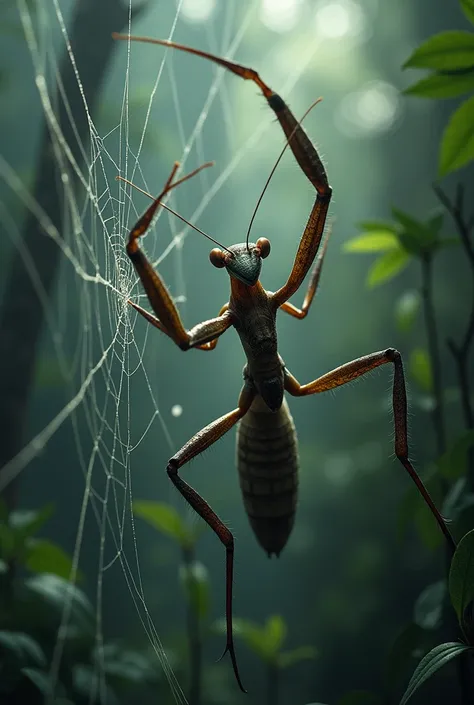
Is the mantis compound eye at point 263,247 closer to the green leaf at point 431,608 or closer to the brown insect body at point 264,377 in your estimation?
the brown insect body at point 264,377

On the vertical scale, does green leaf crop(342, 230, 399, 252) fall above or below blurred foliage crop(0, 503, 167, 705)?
above

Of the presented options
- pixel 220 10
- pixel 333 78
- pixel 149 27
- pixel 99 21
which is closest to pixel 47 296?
pixel 99 21

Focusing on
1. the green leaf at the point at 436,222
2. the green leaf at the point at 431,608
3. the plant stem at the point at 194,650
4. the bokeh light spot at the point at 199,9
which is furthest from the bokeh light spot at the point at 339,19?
the green leaf at the point at 431,608

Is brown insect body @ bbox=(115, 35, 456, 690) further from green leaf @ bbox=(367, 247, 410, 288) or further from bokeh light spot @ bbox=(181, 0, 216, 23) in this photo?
bokeh light spot @ bbox=(181, 0, 216, 23)

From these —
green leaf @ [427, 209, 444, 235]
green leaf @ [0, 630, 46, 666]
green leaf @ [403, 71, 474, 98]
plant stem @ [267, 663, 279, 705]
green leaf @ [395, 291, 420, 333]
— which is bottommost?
plant stem @ [267, 663, 279, 705]

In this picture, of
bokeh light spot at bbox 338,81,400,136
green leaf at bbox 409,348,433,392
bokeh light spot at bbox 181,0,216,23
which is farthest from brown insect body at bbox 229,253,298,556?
bokeh light spot at bbox 338,81,400,136

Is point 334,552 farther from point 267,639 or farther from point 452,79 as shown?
point 452,79
